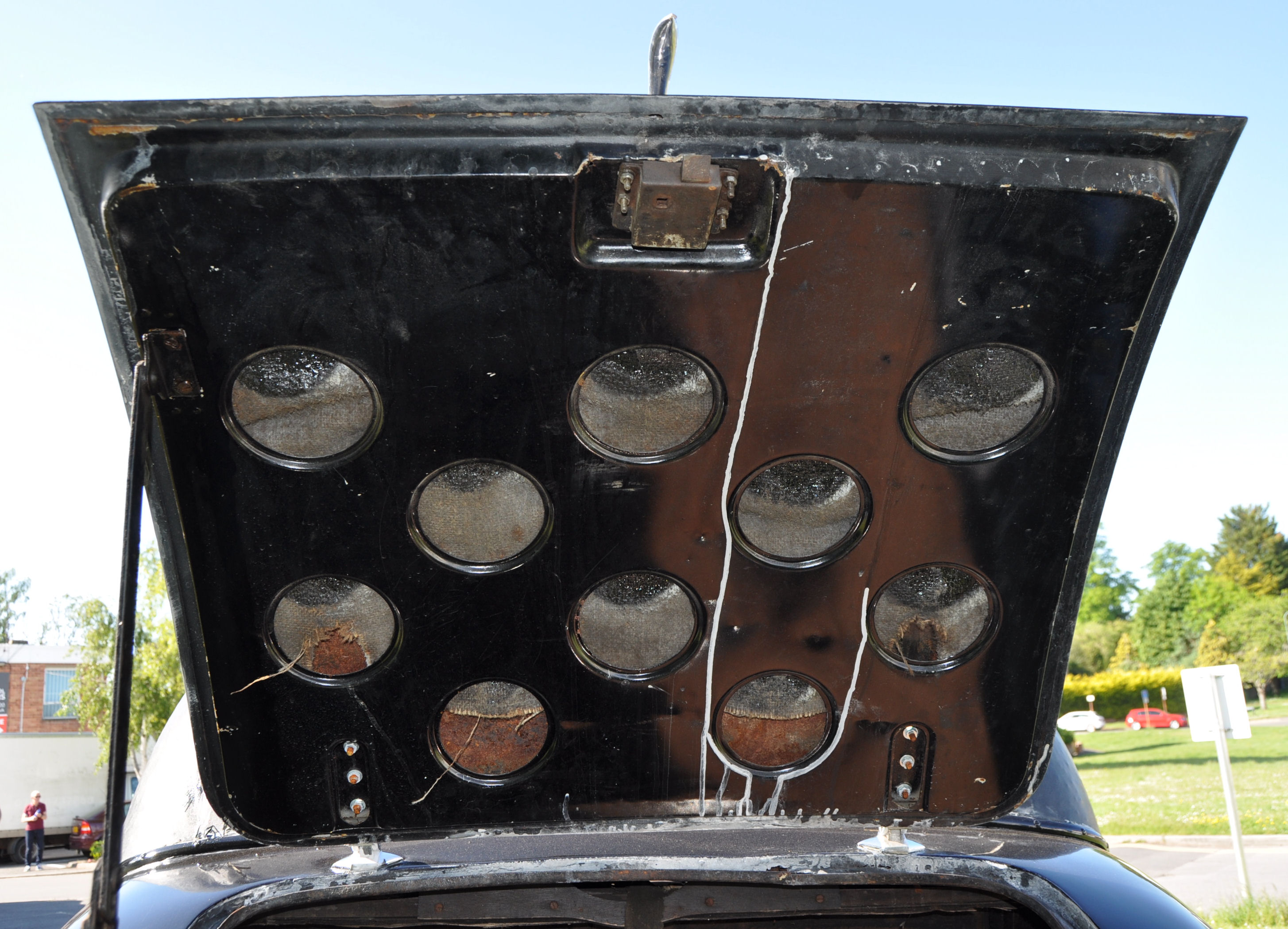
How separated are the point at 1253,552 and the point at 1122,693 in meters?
34.1

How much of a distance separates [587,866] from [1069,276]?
133cm

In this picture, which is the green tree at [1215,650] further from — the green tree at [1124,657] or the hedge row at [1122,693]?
the hedge row at [1122,693]

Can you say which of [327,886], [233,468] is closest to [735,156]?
[233,468]

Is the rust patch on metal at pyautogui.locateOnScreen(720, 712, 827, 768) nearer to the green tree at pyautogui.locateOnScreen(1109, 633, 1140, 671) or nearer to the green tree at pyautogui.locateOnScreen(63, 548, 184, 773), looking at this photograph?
the green tree at pyautogui.locateOnScreen(63, 548, 184, 773)

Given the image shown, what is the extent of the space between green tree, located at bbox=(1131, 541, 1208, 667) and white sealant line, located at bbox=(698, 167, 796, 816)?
214 ft

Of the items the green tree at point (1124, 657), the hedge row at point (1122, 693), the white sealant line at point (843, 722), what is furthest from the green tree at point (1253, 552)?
the white sealant line at point (843, 722)

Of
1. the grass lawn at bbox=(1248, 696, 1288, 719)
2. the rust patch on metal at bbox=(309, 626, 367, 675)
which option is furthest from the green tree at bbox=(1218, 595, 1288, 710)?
the rust patch on metal at bbox=(309, 626, 367, 675)

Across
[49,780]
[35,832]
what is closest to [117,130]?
[35,832]

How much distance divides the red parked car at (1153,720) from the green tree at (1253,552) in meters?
31.9

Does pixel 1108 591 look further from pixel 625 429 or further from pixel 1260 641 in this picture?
pixel 625 429

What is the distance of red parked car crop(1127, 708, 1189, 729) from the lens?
3938 centimetres

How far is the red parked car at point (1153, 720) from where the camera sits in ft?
129

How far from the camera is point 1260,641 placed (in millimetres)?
49281

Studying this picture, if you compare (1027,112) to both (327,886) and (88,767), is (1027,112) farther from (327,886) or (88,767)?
(88,767)
